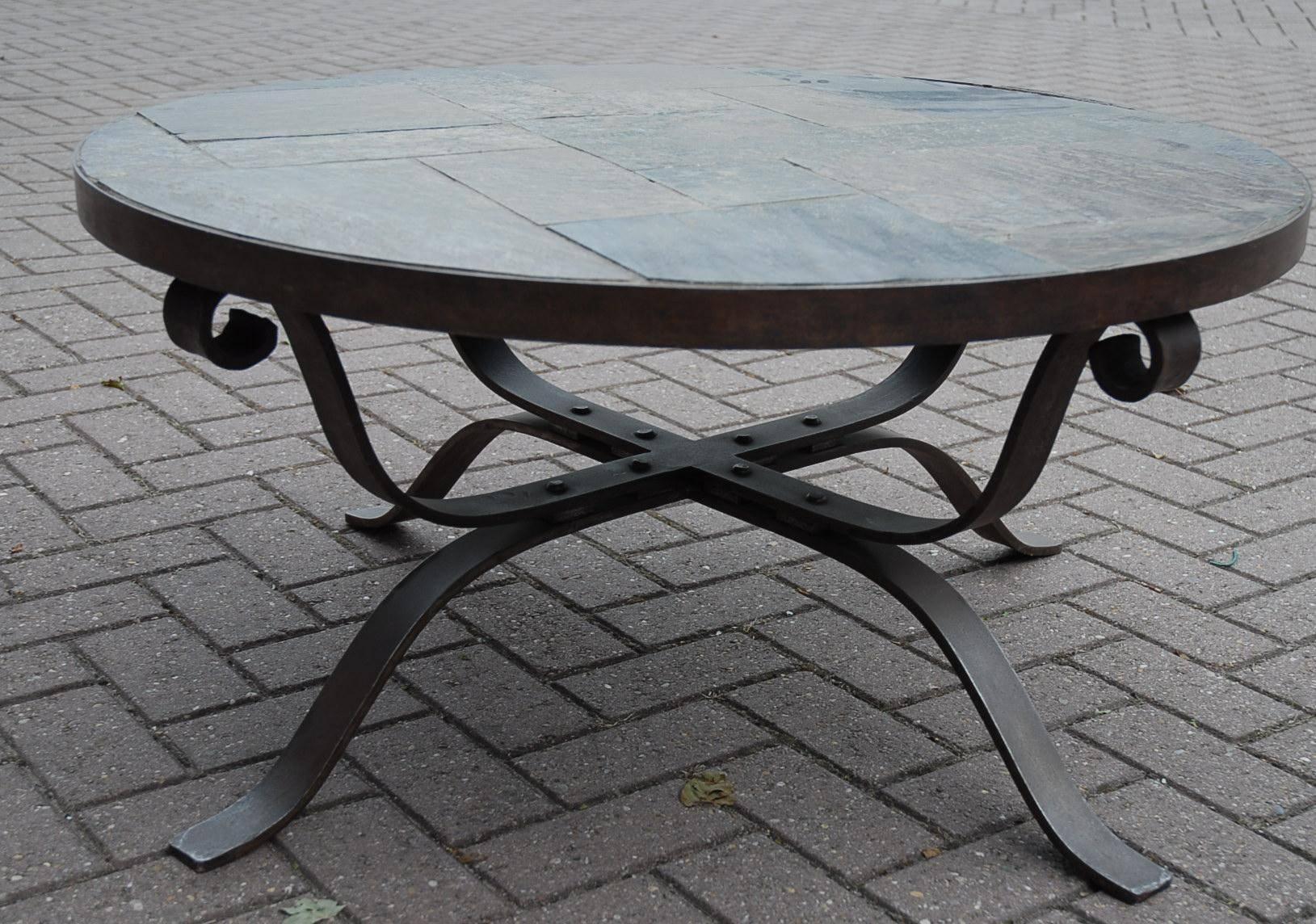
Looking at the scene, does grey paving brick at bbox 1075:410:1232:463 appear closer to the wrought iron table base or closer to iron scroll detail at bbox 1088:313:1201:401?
the wrought iron table base

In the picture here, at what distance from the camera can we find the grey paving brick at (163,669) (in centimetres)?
219

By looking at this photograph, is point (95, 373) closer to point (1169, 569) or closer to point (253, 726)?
point (253, 726)

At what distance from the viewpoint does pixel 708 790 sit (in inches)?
79.3

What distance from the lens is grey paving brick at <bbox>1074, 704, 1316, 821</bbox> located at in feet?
6.67

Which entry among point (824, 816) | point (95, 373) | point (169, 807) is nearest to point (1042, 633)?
point (824, 816)

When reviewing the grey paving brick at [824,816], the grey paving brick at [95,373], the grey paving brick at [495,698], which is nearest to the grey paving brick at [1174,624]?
the grey paving brick at [824,816]

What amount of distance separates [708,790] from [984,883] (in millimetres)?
385

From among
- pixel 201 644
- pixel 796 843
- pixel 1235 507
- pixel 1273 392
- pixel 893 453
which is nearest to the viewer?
pixel 796 843

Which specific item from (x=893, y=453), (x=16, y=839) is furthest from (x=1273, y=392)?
(x=16, y=839)

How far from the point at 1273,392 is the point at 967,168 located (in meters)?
1.97

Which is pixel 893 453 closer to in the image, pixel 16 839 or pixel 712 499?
pixel 712 499

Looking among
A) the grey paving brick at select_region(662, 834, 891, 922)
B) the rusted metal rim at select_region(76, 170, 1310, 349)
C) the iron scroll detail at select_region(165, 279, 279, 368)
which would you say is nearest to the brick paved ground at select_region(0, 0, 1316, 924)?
the grey paving brick at select_region(662, 834, 891, 922)

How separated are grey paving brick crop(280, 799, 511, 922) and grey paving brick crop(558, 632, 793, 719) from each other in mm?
412

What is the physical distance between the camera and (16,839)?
72.8 inches
